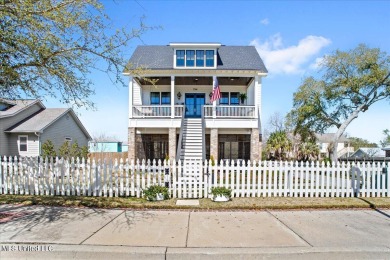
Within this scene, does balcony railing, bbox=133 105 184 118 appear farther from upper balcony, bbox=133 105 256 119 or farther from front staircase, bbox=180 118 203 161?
front staircase, bbox=180 118 203 161

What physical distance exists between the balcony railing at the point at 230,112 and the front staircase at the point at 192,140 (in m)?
0.98

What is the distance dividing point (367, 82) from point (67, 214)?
55.5ft

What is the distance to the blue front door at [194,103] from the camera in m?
20.6

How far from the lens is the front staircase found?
14.6 metres

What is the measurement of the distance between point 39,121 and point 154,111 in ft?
39.5

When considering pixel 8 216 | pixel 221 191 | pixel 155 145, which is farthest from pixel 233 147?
pixel 8 216

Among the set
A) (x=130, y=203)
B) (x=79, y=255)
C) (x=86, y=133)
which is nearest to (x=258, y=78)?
(x=130, y=203)

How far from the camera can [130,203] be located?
7.48m

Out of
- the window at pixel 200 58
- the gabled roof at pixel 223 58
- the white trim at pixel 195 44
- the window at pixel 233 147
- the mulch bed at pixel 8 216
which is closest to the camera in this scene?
the mulch bed at pixel 8 216

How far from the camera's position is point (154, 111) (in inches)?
701

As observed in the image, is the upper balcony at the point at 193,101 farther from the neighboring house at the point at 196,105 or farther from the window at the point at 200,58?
the window at the point at 200,58

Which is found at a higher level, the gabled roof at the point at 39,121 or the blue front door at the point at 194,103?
the blue front door at the point at 194,103

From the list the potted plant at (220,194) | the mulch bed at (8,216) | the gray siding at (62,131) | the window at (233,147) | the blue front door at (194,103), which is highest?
the blue front door at (194,103)

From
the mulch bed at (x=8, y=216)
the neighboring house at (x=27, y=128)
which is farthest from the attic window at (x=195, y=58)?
the mulch bed at (x=8, y=216)
